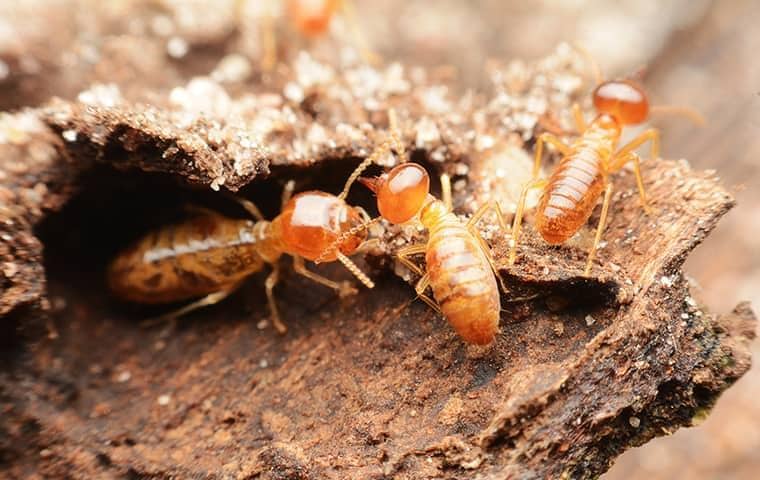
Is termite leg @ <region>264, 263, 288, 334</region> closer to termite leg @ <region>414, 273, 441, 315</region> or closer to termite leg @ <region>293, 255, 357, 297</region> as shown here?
termite leg @ <region>293, 255, 357, 297</region>

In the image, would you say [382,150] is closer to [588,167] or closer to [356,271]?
[356,271]

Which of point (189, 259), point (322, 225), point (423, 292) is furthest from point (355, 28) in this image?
point (423, 292)

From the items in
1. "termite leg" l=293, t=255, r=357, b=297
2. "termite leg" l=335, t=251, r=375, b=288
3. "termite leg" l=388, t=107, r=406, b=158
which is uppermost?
"termite leg" l=388, t=107, r=406, b=158

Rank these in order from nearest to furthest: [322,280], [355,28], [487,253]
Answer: [487,253] → [322,280] → [355,28]

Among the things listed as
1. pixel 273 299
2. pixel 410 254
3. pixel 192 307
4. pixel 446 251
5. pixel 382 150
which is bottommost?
pixel 192 307

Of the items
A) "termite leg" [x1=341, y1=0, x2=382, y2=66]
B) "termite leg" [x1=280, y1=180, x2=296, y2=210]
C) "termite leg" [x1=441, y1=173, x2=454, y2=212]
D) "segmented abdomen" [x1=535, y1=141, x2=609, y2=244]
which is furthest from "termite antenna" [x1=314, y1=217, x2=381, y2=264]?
"termite leg" [x1=341, y1=0, x2=382, y2=66]

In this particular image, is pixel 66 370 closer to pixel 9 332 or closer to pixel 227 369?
pixel 9 332

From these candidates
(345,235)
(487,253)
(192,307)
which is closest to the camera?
(487,253)

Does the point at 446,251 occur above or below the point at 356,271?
above
